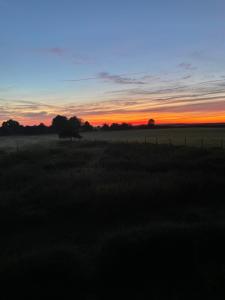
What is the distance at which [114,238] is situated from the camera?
8609 mm

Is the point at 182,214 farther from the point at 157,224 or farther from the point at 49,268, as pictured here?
the point at 49,268

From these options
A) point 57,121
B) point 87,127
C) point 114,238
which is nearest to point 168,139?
point 114,238

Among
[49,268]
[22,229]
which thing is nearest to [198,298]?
[49,268]

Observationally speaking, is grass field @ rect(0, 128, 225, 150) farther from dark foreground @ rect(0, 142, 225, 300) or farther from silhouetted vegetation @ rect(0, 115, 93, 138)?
silhouetted vegetation @ rect(0, 115, 93, 138)

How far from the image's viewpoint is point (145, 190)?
1321 cm

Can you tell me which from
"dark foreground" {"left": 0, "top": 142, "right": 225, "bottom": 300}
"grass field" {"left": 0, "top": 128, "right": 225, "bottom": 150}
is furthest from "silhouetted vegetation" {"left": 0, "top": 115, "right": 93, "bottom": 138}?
"dark foreground" {"left": 0, "top": 142, "right": 225, "bottom": 300}

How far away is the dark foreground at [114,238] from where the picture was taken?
6.84 metres

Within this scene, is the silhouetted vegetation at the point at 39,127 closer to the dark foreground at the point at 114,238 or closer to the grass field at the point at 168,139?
the grass field at the point at 168,139

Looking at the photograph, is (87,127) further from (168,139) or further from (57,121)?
(168,139)

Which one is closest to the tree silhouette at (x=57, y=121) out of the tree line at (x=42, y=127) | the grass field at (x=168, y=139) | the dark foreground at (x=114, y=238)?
the tree line at (x=42, y=127)

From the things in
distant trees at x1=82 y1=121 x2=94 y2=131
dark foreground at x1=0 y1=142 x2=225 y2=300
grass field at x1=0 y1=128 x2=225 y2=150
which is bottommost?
dark foreground at x1=0 y1=142 x2=225 y2=300

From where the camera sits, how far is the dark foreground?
22.4ft

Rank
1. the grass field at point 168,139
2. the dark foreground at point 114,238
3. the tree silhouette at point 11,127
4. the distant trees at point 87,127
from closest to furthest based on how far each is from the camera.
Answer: the dark foreground at point 114,238, the grass field at point 168,139, the tree silhouette at point 11,127, the distant trees at point 87,127

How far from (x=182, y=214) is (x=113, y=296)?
5315 mm
